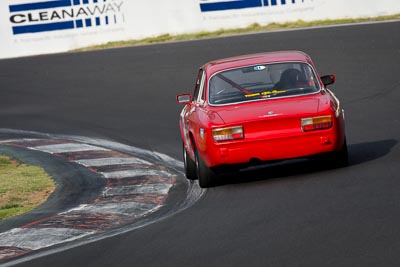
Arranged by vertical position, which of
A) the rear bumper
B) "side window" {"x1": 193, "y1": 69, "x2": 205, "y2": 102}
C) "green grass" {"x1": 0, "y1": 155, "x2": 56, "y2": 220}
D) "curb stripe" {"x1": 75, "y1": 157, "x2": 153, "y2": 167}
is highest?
"side window" {"x1": 193, "y1": 69, "x2": 205, "y2": 102}

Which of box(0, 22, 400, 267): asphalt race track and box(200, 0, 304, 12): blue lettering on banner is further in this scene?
box(200, 0, 304, 12): blue lettering on banner

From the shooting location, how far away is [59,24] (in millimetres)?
28703

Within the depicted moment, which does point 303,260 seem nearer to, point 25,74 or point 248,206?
point 248,206

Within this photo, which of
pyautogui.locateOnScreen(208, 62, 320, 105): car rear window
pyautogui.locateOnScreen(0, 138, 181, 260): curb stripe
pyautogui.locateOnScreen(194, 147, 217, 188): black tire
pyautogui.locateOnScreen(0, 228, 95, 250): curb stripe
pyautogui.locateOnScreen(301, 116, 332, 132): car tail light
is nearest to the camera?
pyautogui.locateOnScreen(0, 228, 95, 250): curb stripe

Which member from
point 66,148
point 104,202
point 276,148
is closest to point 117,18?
point 66,148

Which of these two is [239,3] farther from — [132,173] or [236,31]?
[132,173]

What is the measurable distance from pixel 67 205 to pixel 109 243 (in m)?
2.79

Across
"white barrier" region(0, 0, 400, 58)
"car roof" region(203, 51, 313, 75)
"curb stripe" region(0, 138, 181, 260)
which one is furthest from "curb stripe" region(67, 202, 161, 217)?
"white barrier" region(0, 0, 400, 58)

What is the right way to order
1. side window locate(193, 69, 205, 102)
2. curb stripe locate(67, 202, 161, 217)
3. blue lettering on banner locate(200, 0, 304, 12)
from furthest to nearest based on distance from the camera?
blue lettering on banner locate(200, 0, 304, 12), side window locate(193, 69, 205, 102), curb stripe locate(67, 202, 161, 217)

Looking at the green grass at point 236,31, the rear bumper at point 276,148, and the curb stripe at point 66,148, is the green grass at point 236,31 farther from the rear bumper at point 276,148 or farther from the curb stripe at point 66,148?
the rear bumper at point 276,148

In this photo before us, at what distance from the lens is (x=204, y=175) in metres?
10.6

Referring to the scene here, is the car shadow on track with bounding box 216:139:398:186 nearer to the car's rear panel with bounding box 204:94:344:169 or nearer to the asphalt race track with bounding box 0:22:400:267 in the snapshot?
the asphalt race track with bounding box 0:22:400:267

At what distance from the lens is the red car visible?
10.3 m

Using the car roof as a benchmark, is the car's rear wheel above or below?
below
